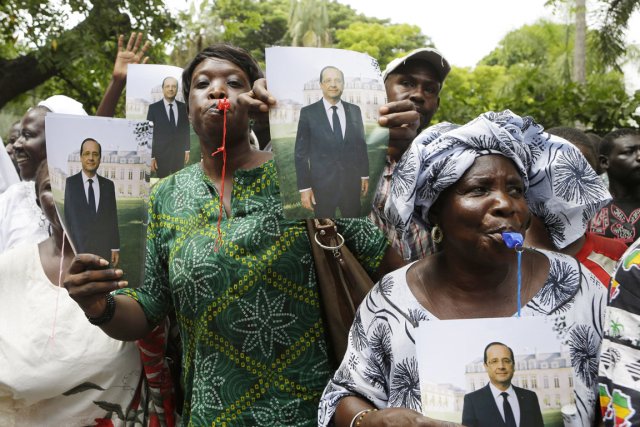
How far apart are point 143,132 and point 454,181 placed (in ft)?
3.10

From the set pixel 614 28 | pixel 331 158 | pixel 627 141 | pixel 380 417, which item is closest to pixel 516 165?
pixel 331 158

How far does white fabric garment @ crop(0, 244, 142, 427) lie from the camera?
9.80 feet

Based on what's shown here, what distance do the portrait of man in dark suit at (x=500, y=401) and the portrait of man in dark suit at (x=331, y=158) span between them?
62 centimetres

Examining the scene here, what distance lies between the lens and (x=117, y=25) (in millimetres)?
11039

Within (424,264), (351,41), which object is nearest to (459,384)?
(424,264)

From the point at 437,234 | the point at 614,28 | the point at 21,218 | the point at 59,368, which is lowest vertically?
the point at 59,368

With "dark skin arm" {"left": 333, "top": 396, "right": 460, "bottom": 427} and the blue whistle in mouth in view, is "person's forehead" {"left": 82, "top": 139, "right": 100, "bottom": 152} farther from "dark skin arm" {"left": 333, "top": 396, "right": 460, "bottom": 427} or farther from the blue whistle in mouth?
the blue whistle in mouth

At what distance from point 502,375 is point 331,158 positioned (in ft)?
2.59

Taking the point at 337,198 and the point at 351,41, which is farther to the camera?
the point at 351,41

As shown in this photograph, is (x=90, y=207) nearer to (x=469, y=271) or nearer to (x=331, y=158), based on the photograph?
(x=331, y=158)

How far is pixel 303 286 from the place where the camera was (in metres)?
2.53

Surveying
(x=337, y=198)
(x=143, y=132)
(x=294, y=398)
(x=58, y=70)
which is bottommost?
(x=294, y=398)

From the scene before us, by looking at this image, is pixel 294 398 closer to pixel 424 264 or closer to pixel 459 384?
pixel 424 264

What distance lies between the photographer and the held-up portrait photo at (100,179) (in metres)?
2.37
